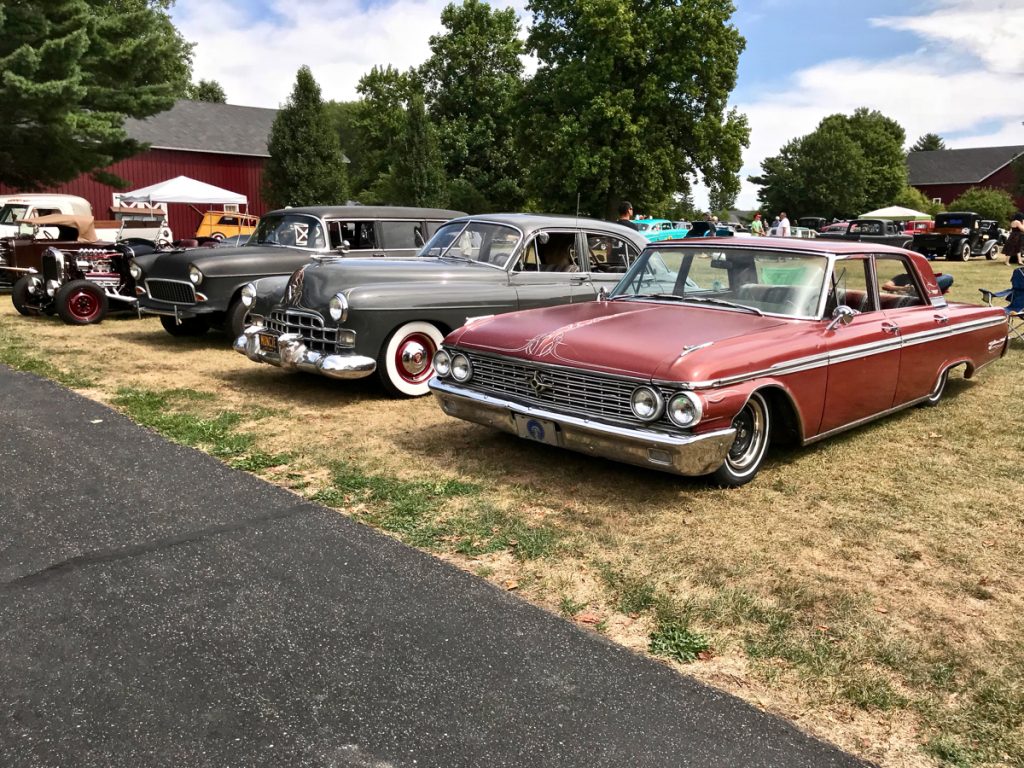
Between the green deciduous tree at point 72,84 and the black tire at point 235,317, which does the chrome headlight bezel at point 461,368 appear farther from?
the green deciduous tree at point 72,84

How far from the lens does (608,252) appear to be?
27.3 ft

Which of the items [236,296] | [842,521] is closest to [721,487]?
[842,521]

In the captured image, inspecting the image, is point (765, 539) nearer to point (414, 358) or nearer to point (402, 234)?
point (414, 358)

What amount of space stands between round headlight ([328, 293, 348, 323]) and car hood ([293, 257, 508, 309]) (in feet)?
0.44

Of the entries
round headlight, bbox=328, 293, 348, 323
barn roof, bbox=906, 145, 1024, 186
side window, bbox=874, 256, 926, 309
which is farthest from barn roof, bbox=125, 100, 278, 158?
barn roof, bbox=906, 145, 1024, 186

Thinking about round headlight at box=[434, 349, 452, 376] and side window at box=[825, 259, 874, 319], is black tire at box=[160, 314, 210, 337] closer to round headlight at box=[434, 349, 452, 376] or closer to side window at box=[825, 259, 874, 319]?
round headlight at box=[434, 349, 452, 376]

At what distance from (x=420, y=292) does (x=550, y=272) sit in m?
1.43

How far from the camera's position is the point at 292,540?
4.04 metres

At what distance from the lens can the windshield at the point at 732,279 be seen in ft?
17.9

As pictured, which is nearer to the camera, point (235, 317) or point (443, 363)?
point (443, 363)

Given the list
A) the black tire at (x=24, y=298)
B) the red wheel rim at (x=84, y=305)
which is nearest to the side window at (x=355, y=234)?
the red wheel rim at (x=84, y=305)

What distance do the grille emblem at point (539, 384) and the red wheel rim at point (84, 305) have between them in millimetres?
9017

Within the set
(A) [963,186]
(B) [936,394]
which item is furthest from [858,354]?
(A) [963,186]

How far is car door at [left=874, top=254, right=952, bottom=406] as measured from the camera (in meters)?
6.02
